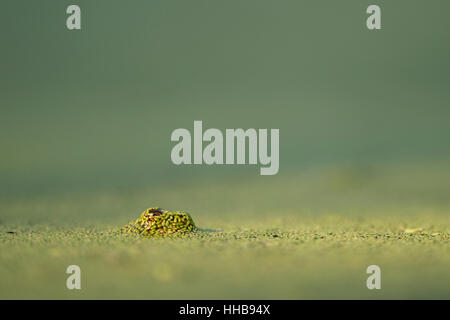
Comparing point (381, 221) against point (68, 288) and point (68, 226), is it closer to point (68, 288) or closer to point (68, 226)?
point (68, 226)

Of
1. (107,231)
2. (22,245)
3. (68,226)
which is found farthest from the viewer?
(68,226)

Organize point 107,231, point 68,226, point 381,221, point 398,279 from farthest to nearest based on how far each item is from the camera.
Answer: point 381,221, point 68,226, point 107,231, point 398,279

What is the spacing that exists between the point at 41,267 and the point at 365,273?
237cm

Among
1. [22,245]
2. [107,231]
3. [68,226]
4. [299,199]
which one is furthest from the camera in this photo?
[299,199]

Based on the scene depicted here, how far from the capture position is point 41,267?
4.59 metres

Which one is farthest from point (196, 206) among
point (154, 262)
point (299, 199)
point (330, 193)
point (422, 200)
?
point (154, 262)

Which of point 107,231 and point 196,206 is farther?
point 196,206

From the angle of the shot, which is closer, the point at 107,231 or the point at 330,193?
the point at 107,231

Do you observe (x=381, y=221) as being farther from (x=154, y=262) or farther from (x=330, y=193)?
(x=154, y=262)

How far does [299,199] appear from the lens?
8906 mm
